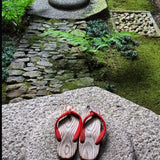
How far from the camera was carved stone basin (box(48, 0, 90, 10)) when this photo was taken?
646 cm

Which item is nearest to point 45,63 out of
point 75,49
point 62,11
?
point 75,49

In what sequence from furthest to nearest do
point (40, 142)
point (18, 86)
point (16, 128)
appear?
point (18, 86) < point (16, 128) < point (40, 142)

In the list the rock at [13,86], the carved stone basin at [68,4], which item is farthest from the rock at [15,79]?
the carved stone basin at [68,4]

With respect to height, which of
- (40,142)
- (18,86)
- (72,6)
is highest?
(72,6)

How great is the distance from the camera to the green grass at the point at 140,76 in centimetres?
389

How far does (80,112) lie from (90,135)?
1.54ft

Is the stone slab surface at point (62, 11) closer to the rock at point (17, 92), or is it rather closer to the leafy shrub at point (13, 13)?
the leafy shrub at point (13, 13)

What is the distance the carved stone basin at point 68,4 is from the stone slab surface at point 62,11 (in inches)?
4.5

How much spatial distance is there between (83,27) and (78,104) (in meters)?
3.07

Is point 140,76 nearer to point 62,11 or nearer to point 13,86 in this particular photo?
point 13,86

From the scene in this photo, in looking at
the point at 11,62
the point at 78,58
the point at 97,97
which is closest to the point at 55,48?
the point at 78,58

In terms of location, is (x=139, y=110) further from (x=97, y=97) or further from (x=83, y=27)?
(x=83, y=27)

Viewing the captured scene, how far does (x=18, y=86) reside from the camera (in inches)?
153

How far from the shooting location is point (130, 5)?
7.24 metres
